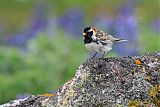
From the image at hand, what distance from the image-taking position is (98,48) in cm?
596

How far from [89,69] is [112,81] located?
6.9 inches

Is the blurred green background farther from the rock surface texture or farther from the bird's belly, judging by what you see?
the rock surface texture

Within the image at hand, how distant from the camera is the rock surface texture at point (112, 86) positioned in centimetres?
493

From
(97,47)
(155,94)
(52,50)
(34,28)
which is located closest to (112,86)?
(155,94)

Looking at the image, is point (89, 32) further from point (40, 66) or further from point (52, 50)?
point (52, 50)

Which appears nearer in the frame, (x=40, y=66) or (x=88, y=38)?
(x=88, y=38)

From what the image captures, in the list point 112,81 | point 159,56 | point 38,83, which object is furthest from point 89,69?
point 38,83

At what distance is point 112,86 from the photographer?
5.00 meters

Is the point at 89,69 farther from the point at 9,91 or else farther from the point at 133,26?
the point at 133,26

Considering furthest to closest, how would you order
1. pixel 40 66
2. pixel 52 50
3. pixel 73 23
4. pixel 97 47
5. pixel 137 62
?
pixel 73 23
pixel 52 50
pixel 40 66
pixel 97 47
pixel 137 62

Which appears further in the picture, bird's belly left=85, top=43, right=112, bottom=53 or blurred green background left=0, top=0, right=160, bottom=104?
blurred green background left=0, top=0, right=160, bottom=104

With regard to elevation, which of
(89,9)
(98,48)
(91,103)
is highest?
(89,9)

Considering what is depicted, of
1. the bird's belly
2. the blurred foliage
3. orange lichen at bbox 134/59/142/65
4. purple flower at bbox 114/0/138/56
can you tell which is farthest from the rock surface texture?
purple flower at bbox 114/0/138/56

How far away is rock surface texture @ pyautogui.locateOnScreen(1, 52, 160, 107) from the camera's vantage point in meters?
4.93
